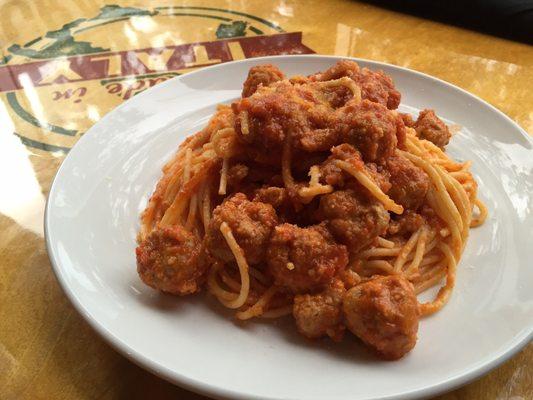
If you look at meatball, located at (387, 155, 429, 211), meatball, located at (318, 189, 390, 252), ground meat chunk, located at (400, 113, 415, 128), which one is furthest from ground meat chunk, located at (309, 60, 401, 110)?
meatball, located at (318, 189, 390, 252)

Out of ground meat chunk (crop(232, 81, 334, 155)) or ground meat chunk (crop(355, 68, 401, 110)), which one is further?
ground meat chunk (crop(355, 68, 401, 110))

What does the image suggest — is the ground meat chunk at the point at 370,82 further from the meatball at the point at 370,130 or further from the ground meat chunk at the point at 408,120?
the meatball at the point at 370,130

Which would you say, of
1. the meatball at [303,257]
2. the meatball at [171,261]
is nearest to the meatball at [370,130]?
the meatball at [303,257]

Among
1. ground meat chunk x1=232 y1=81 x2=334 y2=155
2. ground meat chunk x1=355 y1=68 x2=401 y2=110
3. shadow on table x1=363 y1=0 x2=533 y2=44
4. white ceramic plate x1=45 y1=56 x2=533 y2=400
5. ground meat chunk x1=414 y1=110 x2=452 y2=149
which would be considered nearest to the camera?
white ceramic plate x1=45 y1=56 x2=533 y2=400

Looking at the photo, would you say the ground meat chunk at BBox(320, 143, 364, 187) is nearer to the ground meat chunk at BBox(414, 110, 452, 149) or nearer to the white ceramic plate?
the white ceramic plate

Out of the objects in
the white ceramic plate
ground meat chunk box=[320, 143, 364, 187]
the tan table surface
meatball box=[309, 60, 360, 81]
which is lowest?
the tan table surface

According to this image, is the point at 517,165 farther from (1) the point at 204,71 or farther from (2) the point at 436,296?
(1) the point at 204,71

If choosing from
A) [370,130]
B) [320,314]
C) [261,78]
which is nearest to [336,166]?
[370,130]
